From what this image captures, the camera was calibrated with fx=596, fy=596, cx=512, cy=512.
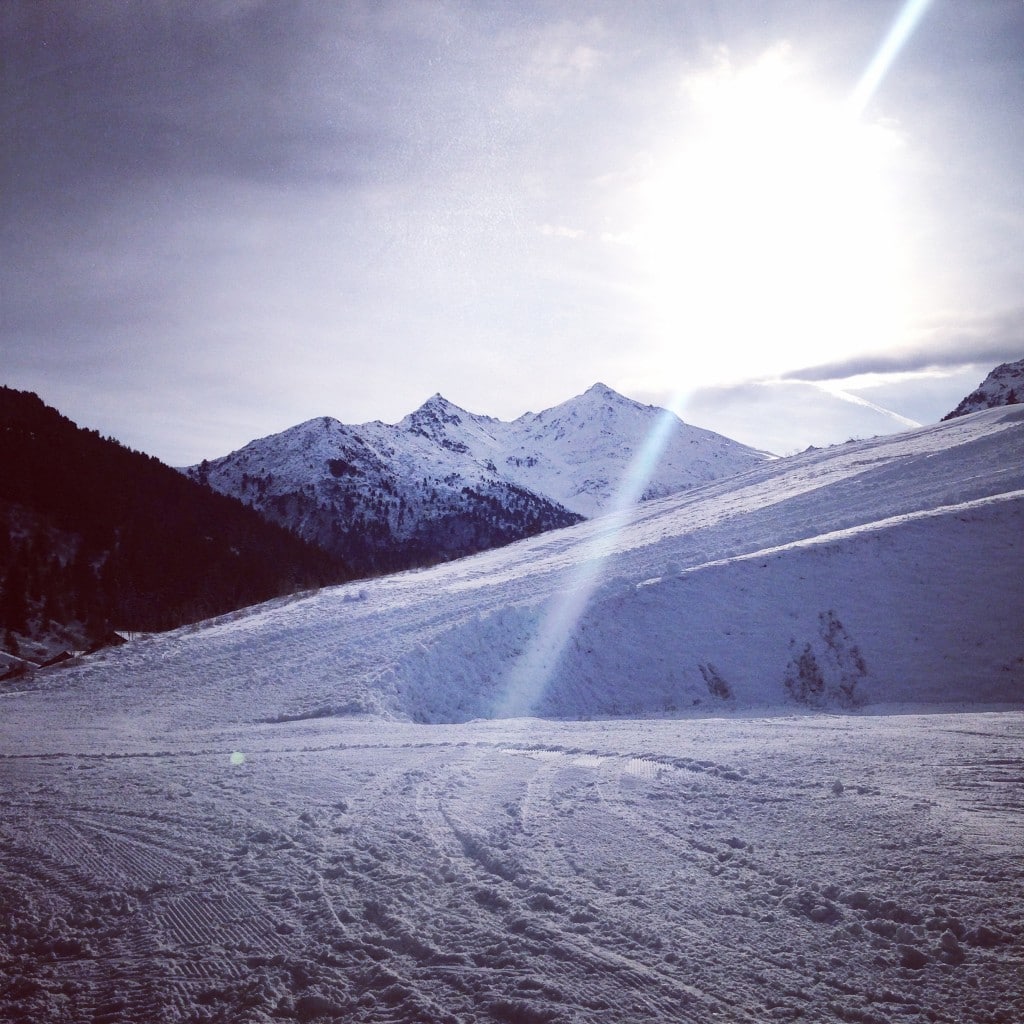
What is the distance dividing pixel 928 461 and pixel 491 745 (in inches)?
1094

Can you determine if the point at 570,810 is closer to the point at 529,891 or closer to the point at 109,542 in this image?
the point at 529,891

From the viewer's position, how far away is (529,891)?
209 inches

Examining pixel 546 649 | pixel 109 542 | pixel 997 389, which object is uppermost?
pixel 997 389

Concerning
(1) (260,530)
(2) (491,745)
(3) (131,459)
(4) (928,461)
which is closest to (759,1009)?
(2) (491,745)

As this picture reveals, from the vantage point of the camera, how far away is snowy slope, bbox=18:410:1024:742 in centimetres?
1644

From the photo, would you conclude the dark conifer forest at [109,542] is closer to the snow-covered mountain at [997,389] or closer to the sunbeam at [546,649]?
the sunbeam at [546,649]

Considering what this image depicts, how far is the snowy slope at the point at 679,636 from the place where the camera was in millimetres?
16438

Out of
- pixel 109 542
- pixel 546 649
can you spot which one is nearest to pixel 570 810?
pixel 546 649

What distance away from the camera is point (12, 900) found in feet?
17.1

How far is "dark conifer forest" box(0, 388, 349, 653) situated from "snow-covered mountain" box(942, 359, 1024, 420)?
14651 centimetres

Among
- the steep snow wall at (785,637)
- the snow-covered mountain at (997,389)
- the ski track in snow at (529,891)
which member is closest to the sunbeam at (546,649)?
the steep snow wall at (785,637)

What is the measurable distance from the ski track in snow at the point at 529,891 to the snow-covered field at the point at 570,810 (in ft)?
0.10

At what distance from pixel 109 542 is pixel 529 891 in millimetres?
74884

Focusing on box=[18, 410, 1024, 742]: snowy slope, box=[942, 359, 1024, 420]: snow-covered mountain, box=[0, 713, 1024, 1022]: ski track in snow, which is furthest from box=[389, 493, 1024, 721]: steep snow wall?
box=[942, 359, 1024, 420]: snow-covered mountain
